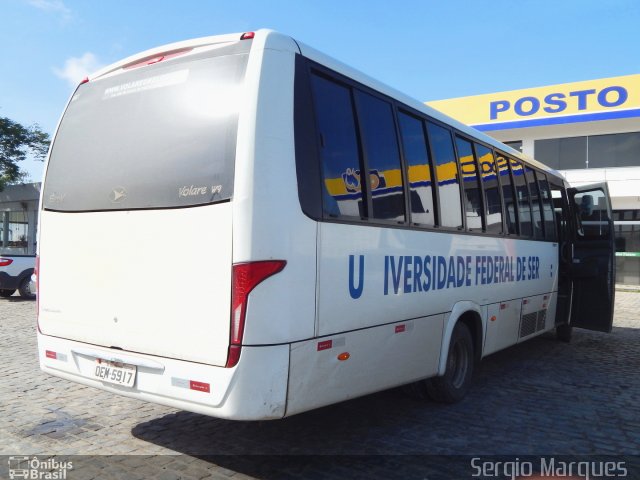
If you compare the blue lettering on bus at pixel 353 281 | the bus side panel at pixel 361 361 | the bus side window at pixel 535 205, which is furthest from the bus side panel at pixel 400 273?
the bus side window at pixel 535 205

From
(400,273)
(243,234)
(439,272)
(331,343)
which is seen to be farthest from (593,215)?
(243,234)

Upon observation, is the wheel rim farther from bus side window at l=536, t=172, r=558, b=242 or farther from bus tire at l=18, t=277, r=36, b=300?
bus tire at l=18, t=277, r=36, b=300

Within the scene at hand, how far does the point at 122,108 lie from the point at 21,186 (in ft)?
114

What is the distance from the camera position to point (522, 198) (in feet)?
24.1

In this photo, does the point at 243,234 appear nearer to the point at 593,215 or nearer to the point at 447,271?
the point at 447,271

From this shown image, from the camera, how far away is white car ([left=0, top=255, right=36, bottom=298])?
48.4ft

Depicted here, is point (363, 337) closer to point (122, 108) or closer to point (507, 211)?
point (122, 108)

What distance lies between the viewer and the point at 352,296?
384cm

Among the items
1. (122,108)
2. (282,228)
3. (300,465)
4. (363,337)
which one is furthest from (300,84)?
(300,465)

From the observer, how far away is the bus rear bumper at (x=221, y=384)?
3.18 meters

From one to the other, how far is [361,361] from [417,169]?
188cm

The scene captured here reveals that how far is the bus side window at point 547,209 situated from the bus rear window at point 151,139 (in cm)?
608

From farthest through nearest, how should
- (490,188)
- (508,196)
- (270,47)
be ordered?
(508,196) → (490,188) → (270,47)

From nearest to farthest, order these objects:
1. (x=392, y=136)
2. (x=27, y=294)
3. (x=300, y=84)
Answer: (x=300, y=84), (x=392, y=136), (x=27, y=294)
